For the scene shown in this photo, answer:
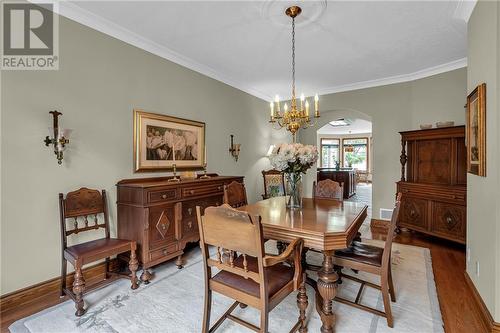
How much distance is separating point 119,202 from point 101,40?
6.05ft

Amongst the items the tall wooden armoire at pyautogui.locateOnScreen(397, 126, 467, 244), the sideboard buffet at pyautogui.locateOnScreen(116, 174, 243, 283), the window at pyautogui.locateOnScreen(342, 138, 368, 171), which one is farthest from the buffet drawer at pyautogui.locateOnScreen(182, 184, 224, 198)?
the window at pyautogui.locateOnScreen(342, 138, 368, 171)

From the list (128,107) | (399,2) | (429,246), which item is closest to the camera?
(399,2)

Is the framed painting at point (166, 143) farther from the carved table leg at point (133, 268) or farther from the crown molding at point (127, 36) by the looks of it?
the carved table leg at point (133, 268)

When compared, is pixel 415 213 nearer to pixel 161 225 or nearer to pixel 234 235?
pixel 234 235

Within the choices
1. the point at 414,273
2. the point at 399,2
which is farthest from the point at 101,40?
the point at 414,273

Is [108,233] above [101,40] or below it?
below

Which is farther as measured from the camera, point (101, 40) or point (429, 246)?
point (429, 246)

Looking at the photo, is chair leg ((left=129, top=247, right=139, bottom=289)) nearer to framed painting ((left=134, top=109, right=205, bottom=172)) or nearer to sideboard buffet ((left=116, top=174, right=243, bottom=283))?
sideboard buffet ((left=116, top=174, right=243, bottom=283))

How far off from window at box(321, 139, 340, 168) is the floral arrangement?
1103 cm

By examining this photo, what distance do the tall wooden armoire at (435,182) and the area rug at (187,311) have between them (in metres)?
1.35

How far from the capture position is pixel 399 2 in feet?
7.68

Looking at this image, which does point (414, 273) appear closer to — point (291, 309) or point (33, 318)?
point (291, 309)

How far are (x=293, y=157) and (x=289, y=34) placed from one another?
5.53ft

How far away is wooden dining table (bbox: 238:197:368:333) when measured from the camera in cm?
160
